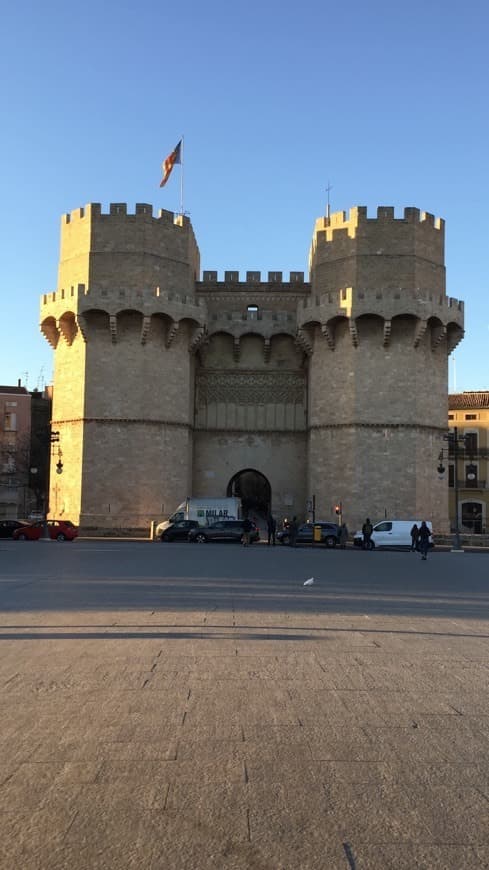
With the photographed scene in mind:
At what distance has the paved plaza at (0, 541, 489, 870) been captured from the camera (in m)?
3.24

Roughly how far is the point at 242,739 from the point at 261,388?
3399 cm

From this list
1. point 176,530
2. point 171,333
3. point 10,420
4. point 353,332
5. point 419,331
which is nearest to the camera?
point 176,530

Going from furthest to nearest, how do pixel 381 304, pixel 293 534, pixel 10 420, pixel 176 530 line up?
pixel 10 420 → pixel 381 304 → pixel 176 530 → pixel 293 534

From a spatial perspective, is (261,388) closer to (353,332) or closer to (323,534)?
(353,332)

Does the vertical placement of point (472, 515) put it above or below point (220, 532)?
above

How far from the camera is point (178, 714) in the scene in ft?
16.9

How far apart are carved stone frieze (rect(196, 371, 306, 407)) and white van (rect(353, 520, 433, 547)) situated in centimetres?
786

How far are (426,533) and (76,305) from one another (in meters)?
18.7

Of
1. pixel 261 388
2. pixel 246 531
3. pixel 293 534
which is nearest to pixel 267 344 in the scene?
pixel 261 388

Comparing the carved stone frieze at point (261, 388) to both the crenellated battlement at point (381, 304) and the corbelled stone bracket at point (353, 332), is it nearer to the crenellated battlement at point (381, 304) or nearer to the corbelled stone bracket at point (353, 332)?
the crenellated battlement at point (381, 304)

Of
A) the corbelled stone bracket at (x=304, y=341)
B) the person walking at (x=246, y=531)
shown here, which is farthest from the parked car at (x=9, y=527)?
the corbelled stone bracket at (x=304, y=341)

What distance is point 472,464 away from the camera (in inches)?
2073

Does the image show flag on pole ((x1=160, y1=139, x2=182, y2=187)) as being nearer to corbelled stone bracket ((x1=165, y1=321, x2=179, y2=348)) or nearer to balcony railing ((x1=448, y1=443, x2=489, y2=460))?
corbelled stone bracket ((x1=165, y1=321, x2=179, y2=348))

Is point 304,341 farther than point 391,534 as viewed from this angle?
Yes
